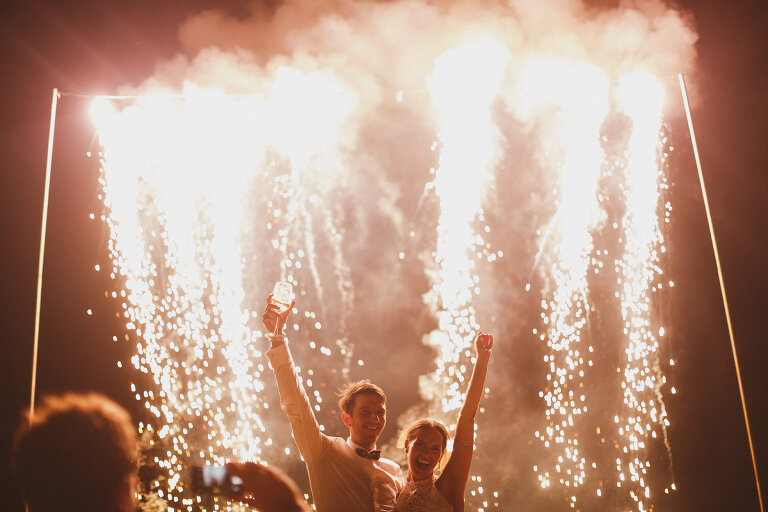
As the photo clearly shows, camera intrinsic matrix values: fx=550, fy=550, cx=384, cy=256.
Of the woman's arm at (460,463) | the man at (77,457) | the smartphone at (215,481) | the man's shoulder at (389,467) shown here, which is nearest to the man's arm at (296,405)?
the man's shoulder at (389,467)

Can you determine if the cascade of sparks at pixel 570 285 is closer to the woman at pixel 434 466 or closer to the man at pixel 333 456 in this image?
the man at pixel 333 456

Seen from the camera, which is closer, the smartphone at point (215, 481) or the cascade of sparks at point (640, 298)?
the smartphone at point (215, 481)

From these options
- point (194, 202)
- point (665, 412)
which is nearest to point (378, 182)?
point (194, 202)

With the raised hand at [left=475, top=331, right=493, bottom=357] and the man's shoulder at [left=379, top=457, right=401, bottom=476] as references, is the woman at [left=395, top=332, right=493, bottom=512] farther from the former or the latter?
the man's shoulder at [left=379, top=457, right=401, bottom=476]

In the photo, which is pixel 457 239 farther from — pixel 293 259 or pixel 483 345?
pixel 483 345

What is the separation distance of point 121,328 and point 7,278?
3.90 ft

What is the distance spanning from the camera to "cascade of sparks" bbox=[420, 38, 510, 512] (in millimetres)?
5906

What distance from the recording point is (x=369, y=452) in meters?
2.54

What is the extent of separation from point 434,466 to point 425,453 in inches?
2.7

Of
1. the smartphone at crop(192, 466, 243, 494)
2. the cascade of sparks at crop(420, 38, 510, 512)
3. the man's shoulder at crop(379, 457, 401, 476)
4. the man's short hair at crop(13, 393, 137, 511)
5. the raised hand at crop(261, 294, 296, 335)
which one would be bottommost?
the man's shoulder at crop(379, 457, 401, 476)

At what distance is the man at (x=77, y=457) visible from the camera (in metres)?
1.17

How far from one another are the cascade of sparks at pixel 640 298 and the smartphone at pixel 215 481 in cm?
524

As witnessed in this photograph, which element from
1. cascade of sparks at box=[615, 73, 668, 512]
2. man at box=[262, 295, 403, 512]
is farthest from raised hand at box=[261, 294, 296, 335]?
cascade of sparks at box=[615, 73, 668, 512]

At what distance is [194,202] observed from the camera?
6285mm
